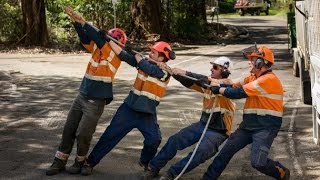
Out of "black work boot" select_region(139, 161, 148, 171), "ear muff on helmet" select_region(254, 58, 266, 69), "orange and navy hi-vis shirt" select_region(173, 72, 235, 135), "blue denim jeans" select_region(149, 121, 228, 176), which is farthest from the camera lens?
"black work boot" select_region(139, 161, 148, 171)

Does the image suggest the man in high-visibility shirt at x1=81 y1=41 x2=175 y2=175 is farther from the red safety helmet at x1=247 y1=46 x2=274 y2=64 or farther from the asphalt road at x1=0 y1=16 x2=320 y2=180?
the red safety helmet at x1=247 y1=46 x2=274 y2=64

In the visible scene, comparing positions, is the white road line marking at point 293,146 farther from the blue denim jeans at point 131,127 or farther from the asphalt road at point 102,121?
the blue denim jeans at point 131,127

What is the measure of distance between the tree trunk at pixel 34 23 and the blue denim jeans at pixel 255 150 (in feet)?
60.2

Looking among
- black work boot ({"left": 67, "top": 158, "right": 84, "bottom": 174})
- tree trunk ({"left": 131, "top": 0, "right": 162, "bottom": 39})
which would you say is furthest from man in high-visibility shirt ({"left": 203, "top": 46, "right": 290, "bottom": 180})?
tree trunk ({"left": 131, "top": 0, "right": 162, "bottom": 39})

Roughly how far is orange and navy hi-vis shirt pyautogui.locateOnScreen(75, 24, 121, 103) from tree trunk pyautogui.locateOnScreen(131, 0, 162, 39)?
66.1ft

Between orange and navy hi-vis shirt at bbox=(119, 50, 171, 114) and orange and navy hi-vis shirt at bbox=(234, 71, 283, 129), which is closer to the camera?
orange and navy hi-vis shirt at bbox=(234, 71, 283, 129)

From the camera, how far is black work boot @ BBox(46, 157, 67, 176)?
711 centimetres

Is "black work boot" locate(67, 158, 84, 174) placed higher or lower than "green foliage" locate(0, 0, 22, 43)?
lower

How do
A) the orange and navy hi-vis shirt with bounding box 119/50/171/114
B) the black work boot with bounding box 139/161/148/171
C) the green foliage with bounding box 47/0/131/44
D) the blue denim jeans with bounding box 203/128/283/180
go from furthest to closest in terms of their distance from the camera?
the green foliage with bounding box 47/0/131/44 → the black work boot with bounding box 139/161/148/171 → the orange and navy hi-vis shirt with bounding box 119/50/171/114 → the blue denim jeans with bounding box 203/128/283/180

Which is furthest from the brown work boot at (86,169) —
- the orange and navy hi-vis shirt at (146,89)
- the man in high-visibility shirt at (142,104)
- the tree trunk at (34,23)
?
the tree trunk at (34,23)

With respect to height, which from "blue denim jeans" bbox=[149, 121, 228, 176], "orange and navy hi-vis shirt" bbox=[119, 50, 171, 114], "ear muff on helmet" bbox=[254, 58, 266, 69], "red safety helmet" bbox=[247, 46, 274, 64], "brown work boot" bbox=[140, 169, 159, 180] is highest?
"red safety helmet" bbox=[247, 46, 274, 64]

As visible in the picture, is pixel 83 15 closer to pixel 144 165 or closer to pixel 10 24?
pixel 10 24

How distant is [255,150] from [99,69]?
2133 millimetres

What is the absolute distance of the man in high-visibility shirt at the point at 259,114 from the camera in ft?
21.2
